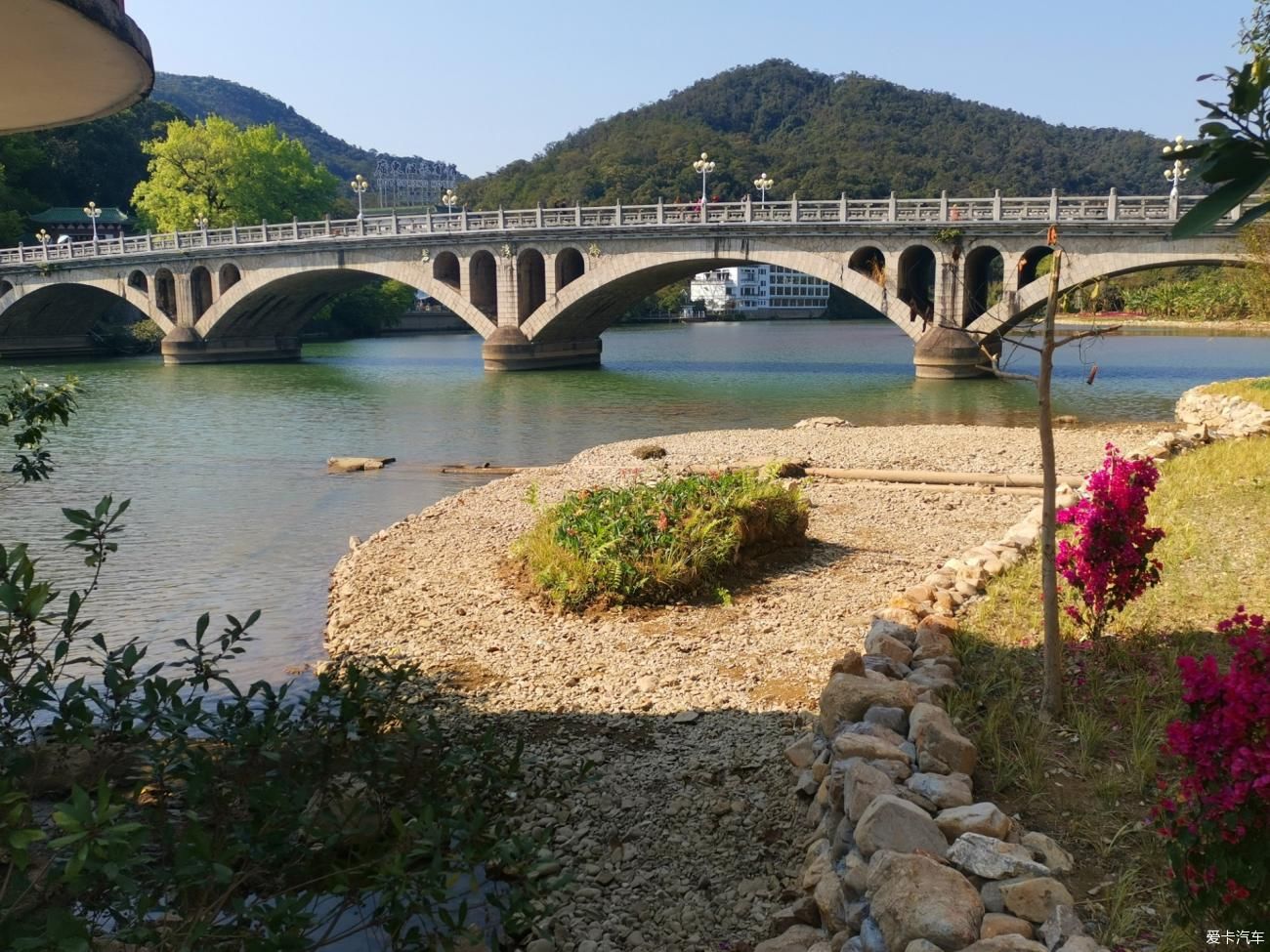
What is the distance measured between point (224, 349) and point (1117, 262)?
135 feet

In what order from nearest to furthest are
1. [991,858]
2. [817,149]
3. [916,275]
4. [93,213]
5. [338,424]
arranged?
[991,858] < [338,424] < [916,275] < [93,213] < [817,149]

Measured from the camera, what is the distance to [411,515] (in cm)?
1533

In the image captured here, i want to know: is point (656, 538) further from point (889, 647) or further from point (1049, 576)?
point (1049, 576)

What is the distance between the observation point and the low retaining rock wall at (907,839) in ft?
11.3

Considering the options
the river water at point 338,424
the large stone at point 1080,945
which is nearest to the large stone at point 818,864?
the large stone at point 1080,945

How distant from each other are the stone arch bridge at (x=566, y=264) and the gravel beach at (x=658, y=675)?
Result: 1663 centimetres

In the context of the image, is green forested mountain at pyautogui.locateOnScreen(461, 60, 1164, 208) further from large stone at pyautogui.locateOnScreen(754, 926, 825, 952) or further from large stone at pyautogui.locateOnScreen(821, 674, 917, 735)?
large stone at pyautogui.locateOnScreen(754, 926, 825, 952)

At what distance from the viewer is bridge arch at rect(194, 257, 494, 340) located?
47188mm

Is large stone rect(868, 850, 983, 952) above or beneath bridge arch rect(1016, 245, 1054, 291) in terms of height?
beneath

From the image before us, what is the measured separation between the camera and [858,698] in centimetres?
534

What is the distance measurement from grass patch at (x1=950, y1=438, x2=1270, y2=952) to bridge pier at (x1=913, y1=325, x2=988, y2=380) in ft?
88.8

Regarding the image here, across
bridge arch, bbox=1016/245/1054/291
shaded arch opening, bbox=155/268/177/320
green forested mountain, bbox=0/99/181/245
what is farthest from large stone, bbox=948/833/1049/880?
green forested mountain, bbox=0/99/181/245

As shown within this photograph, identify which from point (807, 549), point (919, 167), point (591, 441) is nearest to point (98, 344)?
point (591, 441)

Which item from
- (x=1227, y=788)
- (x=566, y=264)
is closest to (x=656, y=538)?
(x=1227, y=788)
